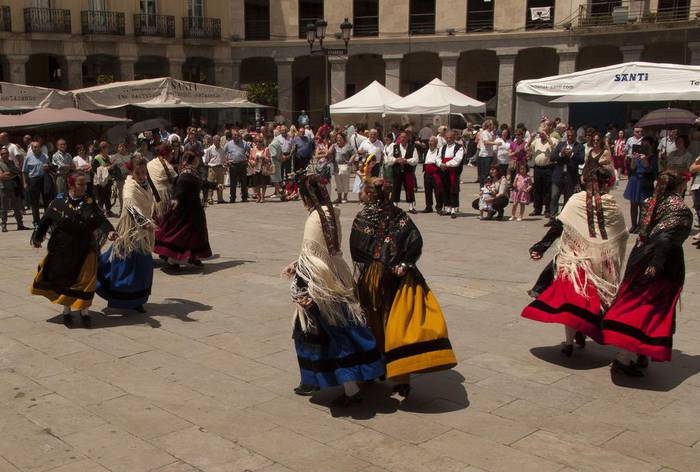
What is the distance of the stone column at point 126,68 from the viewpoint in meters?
32.5

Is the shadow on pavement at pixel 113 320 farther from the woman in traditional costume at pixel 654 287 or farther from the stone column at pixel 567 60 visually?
the stone column at pixel 567 60

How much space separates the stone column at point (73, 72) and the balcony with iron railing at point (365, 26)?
11.6m

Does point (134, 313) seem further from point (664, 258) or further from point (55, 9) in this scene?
point (55, 9)

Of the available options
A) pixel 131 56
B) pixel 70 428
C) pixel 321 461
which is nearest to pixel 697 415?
pixel 321 461

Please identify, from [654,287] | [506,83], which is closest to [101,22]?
[506,83]

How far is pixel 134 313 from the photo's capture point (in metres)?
7.97

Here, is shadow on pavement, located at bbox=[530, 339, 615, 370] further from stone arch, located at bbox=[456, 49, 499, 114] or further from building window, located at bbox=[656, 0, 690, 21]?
stone arch, located at bbox=[456, 49, 499, 114]

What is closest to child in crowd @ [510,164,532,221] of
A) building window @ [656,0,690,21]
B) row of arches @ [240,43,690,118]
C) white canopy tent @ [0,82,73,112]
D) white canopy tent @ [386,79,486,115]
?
white canopy tent @ [386,79,486,115]

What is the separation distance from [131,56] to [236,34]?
17.4 feet

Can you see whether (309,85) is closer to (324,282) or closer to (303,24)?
(303,24)

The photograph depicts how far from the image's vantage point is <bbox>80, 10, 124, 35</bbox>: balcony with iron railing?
3127cm

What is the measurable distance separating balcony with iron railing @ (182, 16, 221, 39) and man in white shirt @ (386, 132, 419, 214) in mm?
21171

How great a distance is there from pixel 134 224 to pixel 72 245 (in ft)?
2.20

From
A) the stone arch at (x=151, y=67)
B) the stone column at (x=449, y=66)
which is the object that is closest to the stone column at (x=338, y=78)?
the stone column at (x=449, y=66)
